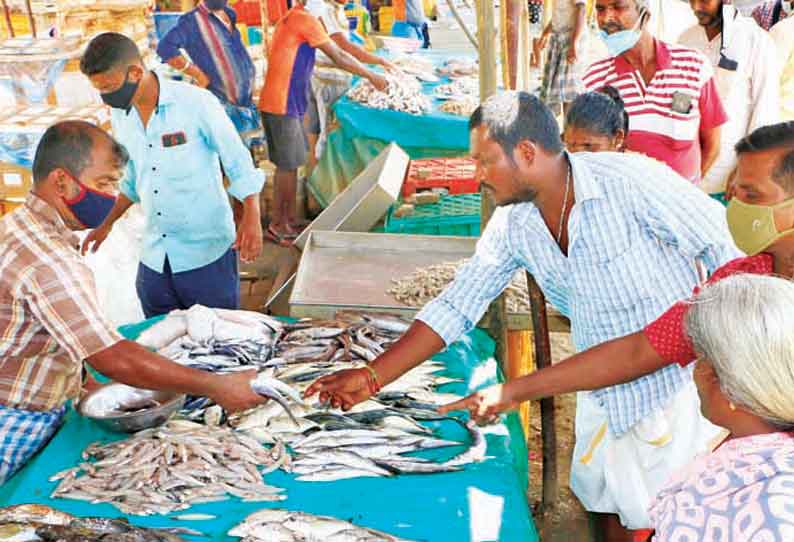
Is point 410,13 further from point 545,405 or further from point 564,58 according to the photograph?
point 545,405

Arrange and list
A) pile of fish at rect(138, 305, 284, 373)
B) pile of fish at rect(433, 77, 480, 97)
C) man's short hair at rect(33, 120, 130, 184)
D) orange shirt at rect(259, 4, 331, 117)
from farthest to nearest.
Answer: pile of fish at rect(433, 77, 480, 97), orange shirt at rect(259, 4, 331, 117), pile of fish at rect(138, 305, 284, 373), man's short hair at rect(33, 120, 130, 184)

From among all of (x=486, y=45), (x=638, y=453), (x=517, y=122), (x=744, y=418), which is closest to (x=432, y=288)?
(x=486, y=45)

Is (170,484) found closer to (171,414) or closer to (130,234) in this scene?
(171,414)

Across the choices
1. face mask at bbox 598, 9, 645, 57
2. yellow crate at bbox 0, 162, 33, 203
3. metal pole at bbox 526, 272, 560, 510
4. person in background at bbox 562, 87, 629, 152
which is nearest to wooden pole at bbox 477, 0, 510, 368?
metal pole at bbox 526, 272, 560, 510

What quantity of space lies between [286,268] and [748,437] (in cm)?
460

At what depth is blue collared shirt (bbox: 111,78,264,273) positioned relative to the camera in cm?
410

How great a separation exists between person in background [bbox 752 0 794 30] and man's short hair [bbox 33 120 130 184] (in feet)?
17.9

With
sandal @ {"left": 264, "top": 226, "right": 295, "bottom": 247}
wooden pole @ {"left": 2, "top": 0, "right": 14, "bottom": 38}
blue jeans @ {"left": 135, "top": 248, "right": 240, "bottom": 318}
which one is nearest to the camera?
blue jeans @ {"left": 135, "top": 248, "right": 240, "bottom": 318}

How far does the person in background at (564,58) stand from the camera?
20.3 ft

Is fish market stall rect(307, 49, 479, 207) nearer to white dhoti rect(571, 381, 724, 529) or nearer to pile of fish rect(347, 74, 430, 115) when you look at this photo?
pile of fish rect(347, 74, 430, 115)

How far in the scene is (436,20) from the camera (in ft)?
35.4

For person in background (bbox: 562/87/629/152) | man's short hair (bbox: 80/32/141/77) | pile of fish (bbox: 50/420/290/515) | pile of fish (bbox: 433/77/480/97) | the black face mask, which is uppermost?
man's short hair (bbox: 80/32/141/77)

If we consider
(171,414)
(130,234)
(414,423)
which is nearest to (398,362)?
(414,423)

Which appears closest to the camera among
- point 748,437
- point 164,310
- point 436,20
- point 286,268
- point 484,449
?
point 748,437
